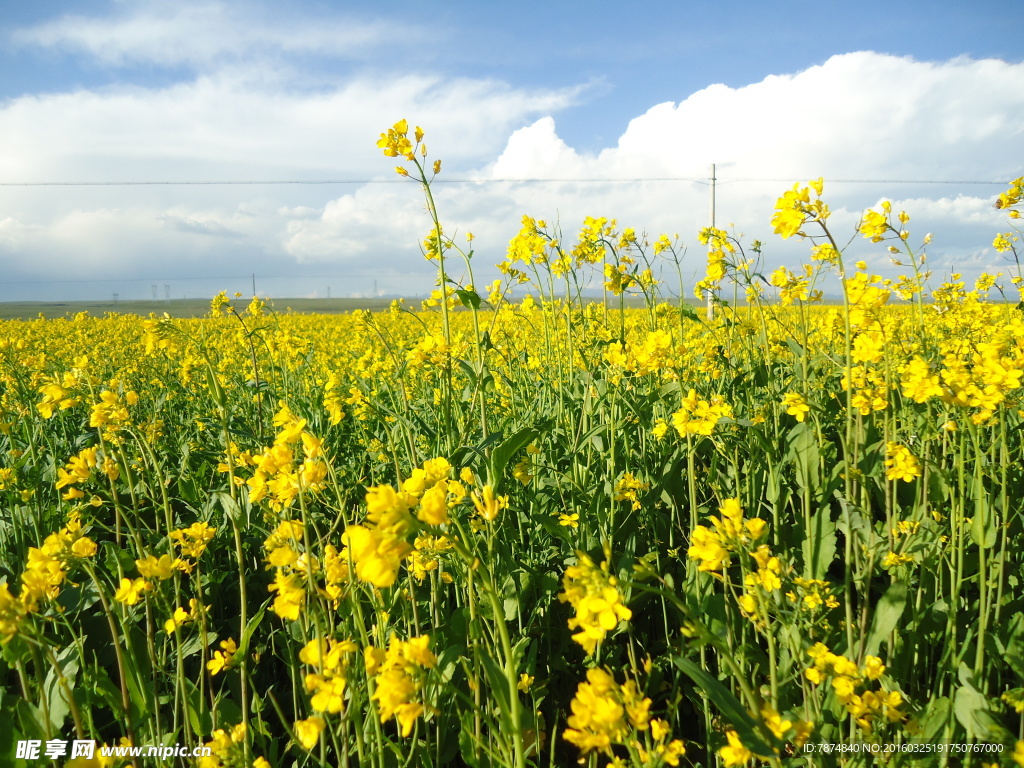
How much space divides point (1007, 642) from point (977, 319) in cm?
255

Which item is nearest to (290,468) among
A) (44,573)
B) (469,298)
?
(44,573)

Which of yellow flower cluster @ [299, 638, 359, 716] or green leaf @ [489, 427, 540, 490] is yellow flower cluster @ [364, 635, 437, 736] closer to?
yellow flower cluster @ [299, 638, 359, 716]

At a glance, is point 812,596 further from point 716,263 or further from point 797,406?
point 716,263

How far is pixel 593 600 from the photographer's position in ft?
2.70

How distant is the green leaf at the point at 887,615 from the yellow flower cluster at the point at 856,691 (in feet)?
0.79

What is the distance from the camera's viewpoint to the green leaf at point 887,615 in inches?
56.2

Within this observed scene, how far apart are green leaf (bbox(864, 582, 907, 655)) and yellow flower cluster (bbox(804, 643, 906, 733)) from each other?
0.79 feet

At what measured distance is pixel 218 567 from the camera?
7.87 ft

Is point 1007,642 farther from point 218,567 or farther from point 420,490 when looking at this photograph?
point 218,567

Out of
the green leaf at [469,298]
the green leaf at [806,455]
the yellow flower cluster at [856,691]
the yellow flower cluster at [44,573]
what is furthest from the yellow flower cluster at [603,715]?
the green leaf at [469,298]

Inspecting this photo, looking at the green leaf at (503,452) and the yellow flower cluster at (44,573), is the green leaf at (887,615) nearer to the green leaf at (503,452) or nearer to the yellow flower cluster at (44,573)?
the green leaf at (503,452)

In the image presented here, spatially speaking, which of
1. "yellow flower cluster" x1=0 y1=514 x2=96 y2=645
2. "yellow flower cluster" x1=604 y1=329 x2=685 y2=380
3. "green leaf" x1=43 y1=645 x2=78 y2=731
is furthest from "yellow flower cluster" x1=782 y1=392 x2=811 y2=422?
"green leaf" x1=43 y1=645 x2=78 y2=731

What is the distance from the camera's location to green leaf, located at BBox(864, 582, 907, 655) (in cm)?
143

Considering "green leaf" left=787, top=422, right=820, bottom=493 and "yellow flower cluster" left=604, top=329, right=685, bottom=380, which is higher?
"yellow flower cluster" left=604, top=329, right=685, bottom=380
